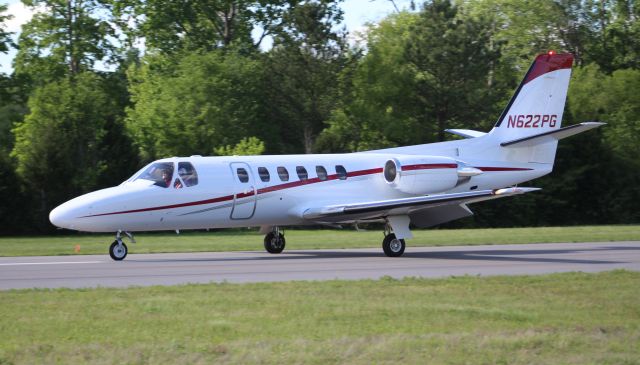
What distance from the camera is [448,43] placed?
170 feet

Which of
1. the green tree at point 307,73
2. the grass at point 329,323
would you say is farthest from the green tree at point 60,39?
the grass at point 329,323

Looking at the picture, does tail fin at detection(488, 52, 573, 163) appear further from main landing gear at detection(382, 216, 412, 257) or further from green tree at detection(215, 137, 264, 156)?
green tree at detection(215, 137, 264, 156)

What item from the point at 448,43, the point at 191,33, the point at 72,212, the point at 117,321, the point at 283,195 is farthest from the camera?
the point at 191,33

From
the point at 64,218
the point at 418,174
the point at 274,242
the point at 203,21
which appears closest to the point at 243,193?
the point at 274,242

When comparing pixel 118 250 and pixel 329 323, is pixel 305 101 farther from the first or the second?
pixel 329 323

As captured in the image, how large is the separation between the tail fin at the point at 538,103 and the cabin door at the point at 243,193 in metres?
7.74

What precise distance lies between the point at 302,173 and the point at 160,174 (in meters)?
3.84

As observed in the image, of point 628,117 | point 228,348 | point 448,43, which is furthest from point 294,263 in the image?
point 628,117

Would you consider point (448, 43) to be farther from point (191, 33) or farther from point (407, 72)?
point (191, 33)

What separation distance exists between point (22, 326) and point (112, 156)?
118ft

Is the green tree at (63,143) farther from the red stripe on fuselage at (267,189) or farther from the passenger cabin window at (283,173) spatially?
the red stripe on fuselage at (267,189)

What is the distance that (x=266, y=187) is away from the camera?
77.5ft

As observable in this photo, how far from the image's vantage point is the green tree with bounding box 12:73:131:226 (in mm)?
42344

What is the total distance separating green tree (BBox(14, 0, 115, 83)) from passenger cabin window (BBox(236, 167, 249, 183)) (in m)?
45.5
